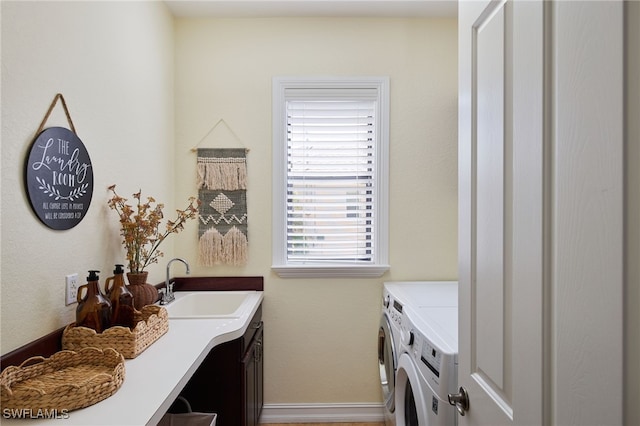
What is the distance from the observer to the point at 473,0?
3.19 ft

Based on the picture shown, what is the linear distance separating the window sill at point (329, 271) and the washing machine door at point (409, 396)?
822 millimetres

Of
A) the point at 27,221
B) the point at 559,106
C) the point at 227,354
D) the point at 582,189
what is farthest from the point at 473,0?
the point at 227,354

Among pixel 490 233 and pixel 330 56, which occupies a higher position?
pixel 330 56

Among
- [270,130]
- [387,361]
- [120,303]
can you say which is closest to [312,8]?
[270,130]

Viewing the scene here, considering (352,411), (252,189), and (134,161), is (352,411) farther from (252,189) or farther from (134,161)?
(134,161)

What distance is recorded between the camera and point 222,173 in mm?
2465

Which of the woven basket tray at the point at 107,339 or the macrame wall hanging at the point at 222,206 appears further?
the macrame wall hanging at the point at 222,206

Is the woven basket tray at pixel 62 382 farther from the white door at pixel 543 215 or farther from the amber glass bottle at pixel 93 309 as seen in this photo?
the white door at pixel 543 215

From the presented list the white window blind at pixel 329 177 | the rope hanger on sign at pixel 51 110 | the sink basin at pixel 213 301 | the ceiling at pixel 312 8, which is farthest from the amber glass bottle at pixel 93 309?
the ceiling at pixel 312 8

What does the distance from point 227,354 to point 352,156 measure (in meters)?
1.49

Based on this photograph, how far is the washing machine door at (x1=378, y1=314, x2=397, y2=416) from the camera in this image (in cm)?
195

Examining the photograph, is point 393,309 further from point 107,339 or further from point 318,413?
point 107,339

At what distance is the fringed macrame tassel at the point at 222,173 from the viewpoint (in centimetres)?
246

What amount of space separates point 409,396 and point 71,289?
156 centimetres
